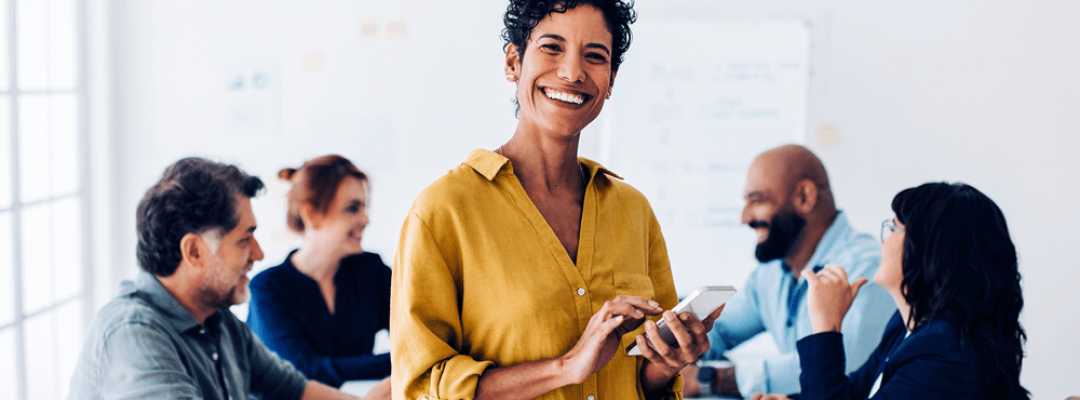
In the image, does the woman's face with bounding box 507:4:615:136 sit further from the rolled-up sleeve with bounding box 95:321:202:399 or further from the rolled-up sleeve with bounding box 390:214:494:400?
the rolled-up sleeve with bounding box 95:321:202:399

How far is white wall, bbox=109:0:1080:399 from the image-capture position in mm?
2879

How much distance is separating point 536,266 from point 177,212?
39.1 inches

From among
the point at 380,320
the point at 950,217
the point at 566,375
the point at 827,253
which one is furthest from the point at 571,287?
the point at 827,253

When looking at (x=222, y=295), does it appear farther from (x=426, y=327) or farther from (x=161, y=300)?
(x=426, y=327)

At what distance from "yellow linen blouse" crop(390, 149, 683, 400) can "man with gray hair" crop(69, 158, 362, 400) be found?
0.72 metres

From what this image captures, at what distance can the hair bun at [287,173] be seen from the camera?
2.59 meters

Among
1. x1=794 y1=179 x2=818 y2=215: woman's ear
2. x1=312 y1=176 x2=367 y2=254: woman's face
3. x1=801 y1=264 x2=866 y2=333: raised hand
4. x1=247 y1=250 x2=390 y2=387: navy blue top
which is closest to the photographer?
x1=801 y1=264 x2=866 y2=333: raised hand

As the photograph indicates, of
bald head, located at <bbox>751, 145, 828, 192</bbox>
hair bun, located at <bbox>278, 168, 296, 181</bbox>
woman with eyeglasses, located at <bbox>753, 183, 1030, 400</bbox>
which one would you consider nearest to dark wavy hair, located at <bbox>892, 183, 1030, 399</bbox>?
woman with eyeglasses, located at <bbox>753, 183, 1030, 400</bbox>

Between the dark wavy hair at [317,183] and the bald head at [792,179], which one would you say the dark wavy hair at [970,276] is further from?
the dark wavy hair at [317,183]

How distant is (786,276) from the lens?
2.57 m

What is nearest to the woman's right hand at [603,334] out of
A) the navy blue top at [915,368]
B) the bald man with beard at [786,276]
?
the navy blue top at [915,368]

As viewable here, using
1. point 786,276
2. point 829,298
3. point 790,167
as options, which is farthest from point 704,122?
point 829,298

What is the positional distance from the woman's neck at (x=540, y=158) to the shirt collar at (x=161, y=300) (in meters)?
0.92

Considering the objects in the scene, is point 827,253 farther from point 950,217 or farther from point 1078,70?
point 1078,70
